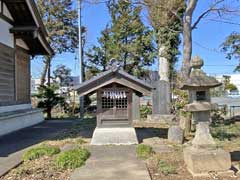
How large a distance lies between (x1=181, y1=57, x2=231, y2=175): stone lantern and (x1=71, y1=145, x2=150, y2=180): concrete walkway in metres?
1.02

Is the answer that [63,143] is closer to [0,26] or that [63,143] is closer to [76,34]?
[0,26]

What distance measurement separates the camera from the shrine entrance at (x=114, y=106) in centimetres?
1119


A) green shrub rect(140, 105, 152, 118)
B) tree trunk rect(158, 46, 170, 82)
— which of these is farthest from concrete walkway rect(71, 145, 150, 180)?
tree trunk rect(158, 46, 170, 82)

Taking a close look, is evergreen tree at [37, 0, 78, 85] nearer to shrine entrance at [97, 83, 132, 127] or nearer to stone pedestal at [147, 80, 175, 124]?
stone pedestal at [147, 80, 175, 124]

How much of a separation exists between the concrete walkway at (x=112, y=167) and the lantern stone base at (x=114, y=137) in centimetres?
95

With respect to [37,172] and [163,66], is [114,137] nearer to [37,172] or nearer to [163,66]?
[37,172]

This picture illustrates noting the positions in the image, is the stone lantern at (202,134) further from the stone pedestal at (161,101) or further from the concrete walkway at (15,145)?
the stone pedestal at (161,101)

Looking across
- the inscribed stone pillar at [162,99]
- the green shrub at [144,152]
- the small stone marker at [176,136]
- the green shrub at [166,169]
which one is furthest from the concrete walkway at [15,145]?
the inscribed stone pillar at [162,99]

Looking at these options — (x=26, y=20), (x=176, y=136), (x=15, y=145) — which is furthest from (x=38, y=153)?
(x=26, y=20)

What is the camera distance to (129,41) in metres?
25.2

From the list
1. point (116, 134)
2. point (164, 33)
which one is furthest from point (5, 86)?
point (164, 33)

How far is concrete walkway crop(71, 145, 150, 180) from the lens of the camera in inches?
271

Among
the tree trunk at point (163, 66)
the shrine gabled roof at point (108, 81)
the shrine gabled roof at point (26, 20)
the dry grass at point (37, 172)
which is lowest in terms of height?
the dry grass at point (37, 172)

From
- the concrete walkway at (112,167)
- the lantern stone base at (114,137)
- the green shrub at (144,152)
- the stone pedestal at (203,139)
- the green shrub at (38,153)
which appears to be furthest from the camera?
the lantern stone base at (114,137)
